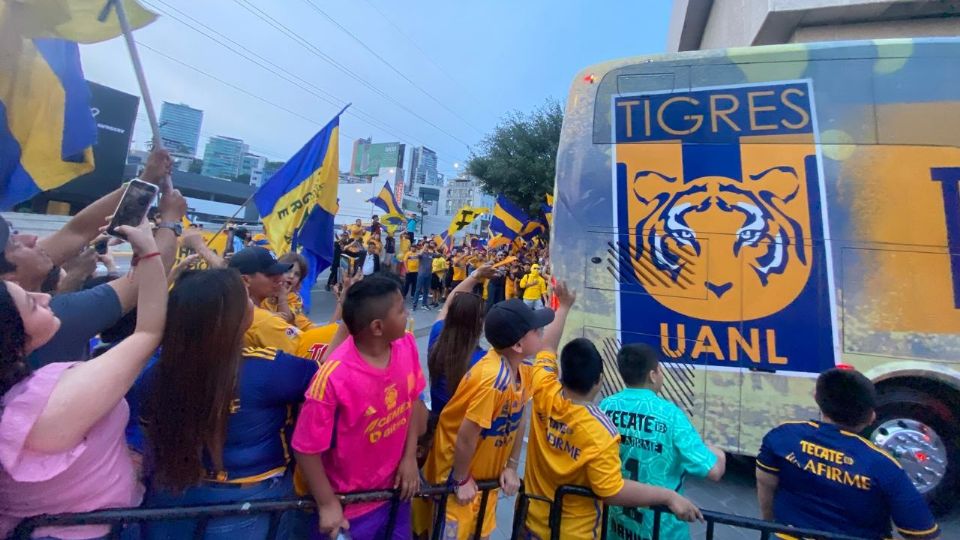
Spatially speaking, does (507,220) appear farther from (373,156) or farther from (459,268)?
(373,156)

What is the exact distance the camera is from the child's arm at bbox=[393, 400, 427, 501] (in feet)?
6.68

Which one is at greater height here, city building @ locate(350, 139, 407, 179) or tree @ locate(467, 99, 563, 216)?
city building @ locate(350, 139, 407, 179)

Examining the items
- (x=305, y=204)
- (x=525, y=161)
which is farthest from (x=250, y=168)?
(x=305, y=204)

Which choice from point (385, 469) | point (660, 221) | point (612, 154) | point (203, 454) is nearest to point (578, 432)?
point (385, 469)

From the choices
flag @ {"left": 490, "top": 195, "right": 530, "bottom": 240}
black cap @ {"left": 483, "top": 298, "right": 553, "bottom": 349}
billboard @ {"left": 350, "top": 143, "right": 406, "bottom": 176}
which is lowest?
black cap @ {"left": 483, "top": 298, "right": 553, "bottom": 349}

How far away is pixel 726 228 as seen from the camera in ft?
13.1

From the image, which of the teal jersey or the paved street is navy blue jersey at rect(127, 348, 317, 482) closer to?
the teal jersey

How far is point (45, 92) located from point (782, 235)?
5066 mm

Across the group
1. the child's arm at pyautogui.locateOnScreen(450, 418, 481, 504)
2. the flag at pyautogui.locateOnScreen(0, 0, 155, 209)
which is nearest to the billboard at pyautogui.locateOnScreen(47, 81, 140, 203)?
the flag at pyautogui.locateOnScreen(0, 0, 155, 209)

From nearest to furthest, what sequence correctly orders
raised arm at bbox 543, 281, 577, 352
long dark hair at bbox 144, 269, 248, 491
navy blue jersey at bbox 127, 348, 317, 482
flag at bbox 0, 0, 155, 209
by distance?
1. long dark hair at bbox 144, 269, 248, 491
2. navy blue jersey at bbox 127, 348, 317, 482
3. flag at bbox 0, 0, 155, 209
4. raised arm at bbox 543, 281, 577, 352

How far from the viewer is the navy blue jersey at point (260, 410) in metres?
1.76

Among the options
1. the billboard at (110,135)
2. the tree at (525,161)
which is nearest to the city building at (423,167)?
the tree at (525,161)

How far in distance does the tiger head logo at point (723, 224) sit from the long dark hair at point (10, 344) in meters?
3.94

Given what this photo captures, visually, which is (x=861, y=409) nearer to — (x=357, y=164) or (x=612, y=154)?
A: (x=612, y=154)
